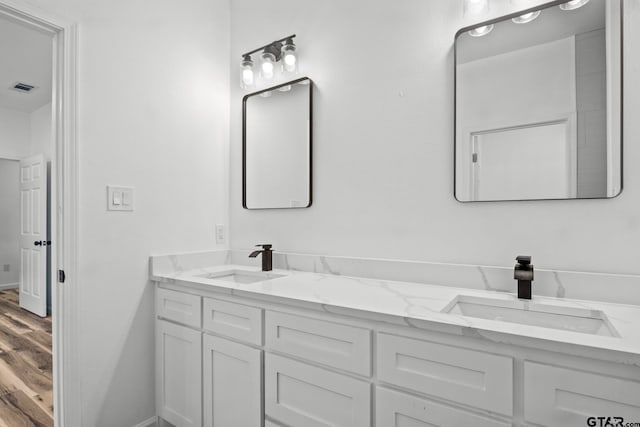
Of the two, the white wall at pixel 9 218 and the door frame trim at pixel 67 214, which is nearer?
the door frame trim at pixel 67 214

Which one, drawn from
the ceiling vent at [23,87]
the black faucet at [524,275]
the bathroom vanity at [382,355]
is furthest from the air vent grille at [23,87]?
the black faucet at [524,275]

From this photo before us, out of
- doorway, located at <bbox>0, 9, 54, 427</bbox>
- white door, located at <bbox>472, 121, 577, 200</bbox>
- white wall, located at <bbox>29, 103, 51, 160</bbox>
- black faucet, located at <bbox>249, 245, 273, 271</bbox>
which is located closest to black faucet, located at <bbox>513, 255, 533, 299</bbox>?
white door, located at <bbox>472, 121, 577, 200</bbox>

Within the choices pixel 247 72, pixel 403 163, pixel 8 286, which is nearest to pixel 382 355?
pixel 403 163

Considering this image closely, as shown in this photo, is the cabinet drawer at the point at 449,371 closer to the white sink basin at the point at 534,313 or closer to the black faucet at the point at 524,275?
the white sink basin at the point at 534,313

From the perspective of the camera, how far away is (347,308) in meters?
1.11

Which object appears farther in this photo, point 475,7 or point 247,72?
point 247,72

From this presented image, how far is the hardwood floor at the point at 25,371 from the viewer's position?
1.94 meters

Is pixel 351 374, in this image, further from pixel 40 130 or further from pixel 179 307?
pixel 40 130

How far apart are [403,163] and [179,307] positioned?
1.23m

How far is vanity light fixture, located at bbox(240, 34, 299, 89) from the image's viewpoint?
1906 millimetres

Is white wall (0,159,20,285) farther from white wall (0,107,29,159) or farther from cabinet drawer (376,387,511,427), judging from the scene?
cabinet drawer (376,387,511,427)

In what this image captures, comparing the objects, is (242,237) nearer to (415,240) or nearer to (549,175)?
(415,240)

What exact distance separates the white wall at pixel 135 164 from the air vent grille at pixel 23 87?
3095mm

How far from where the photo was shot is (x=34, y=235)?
13.5 feet
